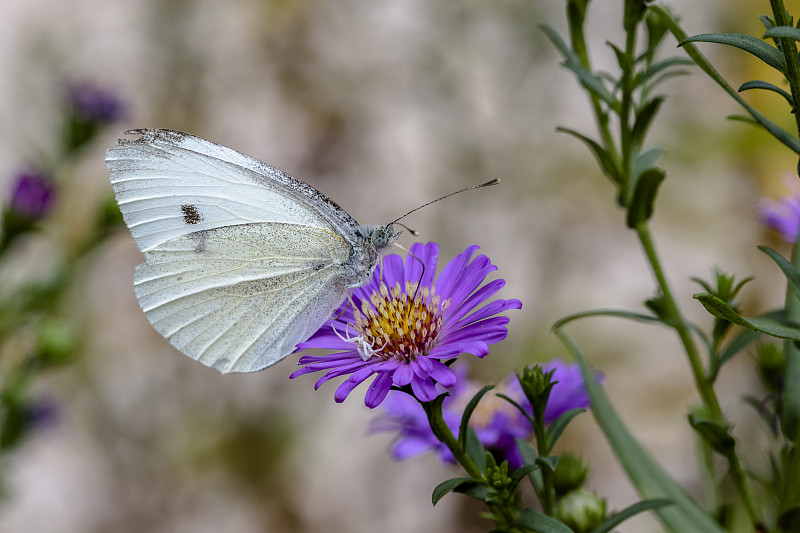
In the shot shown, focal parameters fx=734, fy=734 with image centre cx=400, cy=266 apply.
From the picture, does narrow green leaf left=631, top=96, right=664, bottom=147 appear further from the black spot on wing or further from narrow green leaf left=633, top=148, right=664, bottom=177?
the black spot on wing

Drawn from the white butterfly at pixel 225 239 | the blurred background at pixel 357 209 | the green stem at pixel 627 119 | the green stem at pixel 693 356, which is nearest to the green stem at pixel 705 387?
the green stem at pixel 693 356

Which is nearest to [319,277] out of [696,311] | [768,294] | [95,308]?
[95,308]

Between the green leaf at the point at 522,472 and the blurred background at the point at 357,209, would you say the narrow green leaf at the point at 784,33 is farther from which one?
the blurred background at the point at 357,209

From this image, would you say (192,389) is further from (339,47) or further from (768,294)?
(768,294)

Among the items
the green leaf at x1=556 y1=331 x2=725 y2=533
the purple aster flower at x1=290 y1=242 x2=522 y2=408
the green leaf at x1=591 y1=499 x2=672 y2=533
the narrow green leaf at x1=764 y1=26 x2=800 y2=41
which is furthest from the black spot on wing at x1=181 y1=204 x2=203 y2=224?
the narrow green leaf at x1=764 y1=26 x2=800 y2=41

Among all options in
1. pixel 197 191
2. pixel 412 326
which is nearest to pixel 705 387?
pixel 412 326

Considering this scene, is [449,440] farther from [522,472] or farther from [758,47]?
[758,47]

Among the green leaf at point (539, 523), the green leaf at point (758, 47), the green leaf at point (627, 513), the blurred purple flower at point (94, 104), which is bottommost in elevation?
the green leaf at point (627, 513)
